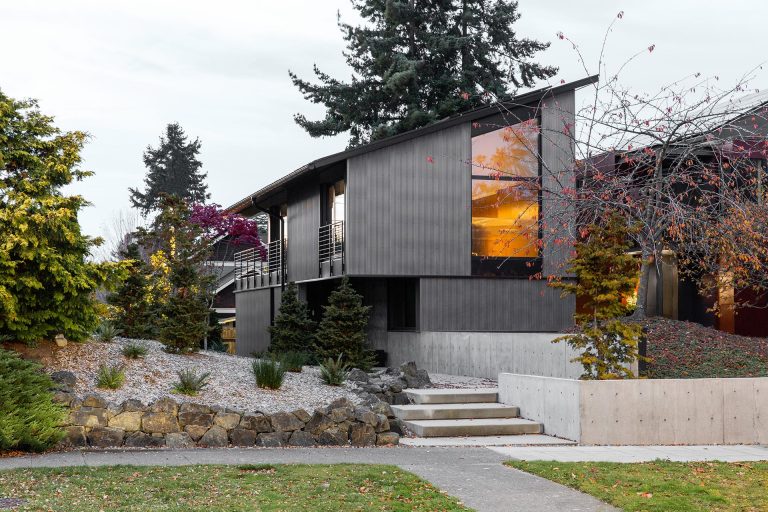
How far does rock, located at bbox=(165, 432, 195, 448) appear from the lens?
37.9ft

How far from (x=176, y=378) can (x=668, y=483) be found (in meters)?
7.88

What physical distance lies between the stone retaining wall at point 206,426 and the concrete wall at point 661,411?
8.34 feet

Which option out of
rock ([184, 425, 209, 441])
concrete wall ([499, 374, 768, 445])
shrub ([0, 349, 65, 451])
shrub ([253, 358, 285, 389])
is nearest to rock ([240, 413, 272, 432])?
rock ([184, 425, 209, 441])

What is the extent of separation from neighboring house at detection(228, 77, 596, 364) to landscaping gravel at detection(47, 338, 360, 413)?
220 inches

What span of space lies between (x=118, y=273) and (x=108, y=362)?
1.46 metres

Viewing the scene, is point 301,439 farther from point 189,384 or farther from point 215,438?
point 189,384

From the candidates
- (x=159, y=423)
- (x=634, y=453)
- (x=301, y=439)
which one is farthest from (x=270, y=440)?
(x=634, y=453)

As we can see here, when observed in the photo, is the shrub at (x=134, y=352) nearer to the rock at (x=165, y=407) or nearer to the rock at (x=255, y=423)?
the rock at (x=165, y=407)

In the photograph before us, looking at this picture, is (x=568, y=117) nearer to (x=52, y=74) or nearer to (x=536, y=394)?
(x=536, y=394)

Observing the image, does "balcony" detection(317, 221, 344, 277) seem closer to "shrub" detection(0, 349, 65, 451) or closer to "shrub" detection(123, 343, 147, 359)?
"shrub" detection(123, 343, 147, 359)

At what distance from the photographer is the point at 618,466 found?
33.4 feet

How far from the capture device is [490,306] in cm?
2103

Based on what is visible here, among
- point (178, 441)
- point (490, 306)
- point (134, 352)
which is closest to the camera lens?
point (178, 441)

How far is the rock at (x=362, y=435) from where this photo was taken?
1223 centimetres
